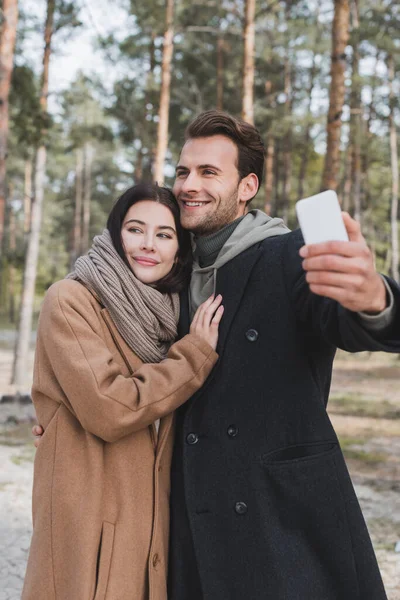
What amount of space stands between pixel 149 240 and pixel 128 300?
0.25 m

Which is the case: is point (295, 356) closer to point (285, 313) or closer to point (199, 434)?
point (285, 313)

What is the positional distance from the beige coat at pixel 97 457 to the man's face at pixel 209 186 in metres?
0.49

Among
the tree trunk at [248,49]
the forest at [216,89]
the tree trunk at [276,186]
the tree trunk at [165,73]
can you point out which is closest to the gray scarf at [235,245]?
the forest at [216,89]

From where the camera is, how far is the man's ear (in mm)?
2422

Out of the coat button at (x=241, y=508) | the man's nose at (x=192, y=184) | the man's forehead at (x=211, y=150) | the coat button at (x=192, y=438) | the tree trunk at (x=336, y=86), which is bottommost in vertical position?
the coat button at (x=241, y=508)

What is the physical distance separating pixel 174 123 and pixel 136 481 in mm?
20707

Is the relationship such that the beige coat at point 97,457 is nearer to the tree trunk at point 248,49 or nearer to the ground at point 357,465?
the ground at point 357,465

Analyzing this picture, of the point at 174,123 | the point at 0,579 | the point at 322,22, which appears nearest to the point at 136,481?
the point at 0,579

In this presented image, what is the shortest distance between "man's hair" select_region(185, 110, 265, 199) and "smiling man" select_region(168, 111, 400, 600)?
0.37m

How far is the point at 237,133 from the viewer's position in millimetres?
2363

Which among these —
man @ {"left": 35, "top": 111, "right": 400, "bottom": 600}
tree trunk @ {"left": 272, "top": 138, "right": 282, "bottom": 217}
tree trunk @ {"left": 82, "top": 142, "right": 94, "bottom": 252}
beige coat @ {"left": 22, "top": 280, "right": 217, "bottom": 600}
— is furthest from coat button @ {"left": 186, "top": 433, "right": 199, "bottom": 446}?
tree trunk @ {"left": 82, "top": 142, "right": 94, "bottom": 252}

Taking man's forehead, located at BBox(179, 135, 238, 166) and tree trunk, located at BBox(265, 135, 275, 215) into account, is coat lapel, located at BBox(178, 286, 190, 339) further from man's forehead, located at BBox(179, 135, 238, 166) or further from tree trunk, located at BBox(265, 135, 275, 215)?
tree trunk, located at BBox(265, 135, 275, 215)

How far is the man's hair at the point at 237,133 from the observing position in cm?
235

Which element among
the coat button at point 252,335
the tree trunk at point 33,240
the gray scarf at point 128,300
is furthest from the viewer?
the tree trunk at point 33,240
